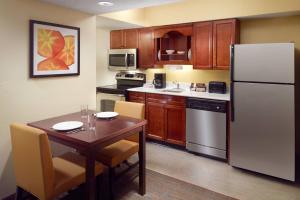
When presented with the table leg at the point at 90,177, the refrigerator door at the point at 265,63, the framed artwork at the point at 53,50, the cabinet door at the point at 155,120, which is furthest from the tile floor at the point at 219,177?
the framed artwork at the point at 53,50

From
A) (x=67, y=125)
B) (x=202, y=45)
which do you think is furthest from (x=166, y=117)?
(x=67, y=125)

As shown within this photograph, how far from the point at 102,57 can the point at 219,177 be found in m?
3.32

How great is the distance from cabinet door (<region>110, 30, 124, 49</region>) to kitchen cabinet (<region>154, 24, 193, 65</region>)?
0.84 metres

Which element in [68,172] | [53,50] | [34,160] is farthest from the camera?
[53,50]

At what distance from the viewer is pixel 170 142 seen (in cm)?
409

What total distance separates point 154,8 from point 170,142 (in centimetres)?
258

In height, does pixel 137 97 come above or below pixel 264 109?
above

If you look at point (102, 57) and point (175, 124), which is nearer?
point (175, 124)

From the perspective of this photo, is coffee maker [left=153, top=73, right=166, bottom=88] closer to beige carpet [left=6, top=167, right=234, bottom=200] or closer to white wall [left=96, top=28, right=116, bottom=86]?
white wall [left=96, top=28, right=116, bottom=86]

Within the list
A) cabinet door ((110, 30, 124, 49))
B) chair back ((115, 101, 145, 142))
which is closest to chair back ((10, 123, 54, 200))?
chair back ((115, 101, 145, 142))

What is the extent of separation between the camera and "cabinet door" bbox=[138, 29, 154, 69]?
454 centimetres

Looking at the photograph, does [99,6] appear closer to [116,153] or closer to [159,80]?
[116,153]

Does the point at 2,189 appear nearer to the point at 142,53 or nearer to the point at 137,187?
the point at 137,187

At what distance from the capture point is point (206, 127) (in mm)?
3607
